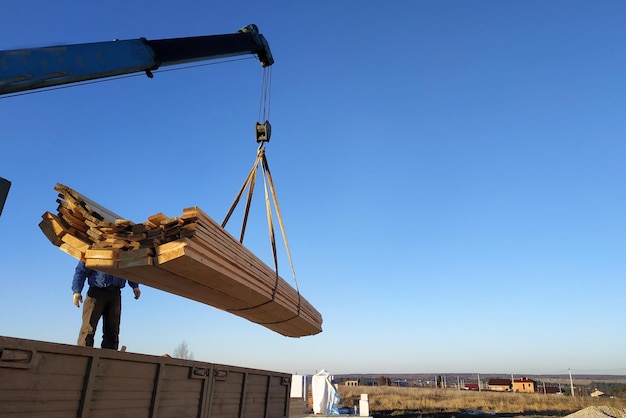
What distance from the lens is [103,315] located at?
21.2 feet

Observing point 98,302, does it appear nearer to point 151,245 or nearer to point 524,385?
point 151,245

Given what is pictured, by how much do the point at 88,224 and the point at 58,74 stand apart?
7.20 feet

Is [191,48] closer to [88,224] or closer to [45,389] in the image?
[88,224]

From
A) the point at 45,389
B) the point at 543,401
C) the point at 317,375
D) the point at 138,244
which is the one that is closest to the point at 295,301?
the point at 138,244

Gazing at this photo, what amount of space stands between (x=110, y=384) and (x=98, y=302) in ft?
10.1

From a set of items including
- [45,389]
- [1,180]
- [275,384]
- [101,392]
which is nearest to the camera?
[45,389]

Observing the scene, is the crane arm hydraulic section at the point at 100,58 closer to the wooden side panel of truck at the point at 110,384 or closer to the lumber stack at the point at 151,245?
the lumber stack at the point at 151,245

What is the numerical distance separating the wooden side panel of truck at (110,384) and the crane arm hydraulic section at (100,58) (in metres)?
3.13

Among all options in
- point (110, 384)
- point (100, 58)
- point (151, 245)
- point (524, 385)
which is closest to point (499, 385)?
point (524, 385)

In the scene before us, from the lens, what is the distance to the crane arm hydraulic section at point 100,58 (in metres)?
4.84

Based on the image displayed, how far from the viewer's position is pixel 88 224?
4.19 m

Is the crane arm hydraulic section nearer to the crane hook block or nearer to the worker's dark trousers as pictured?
the crane hook block

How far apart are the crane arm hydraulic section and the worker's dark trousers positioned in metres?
2.79

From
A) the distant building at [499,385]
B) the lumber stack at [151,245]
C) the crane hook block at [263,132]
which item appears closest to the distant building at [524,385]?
the distant building at [499,385]
